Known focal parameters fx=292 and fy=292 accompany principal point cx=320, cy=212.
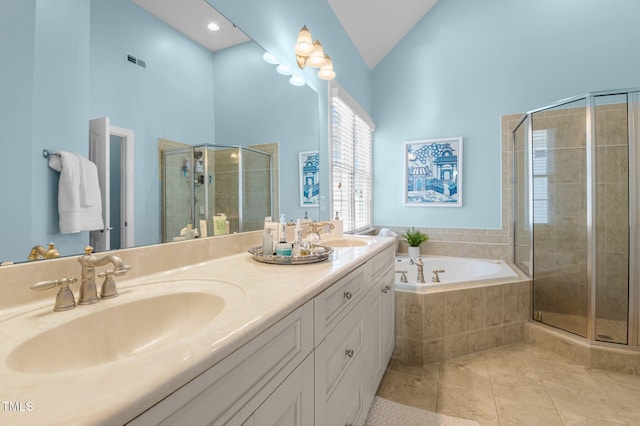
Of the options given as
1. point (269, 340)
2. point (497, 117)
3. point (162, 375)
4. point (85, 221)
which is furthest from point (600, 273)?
point (85, 221)

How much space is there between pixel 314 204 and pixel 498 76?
98.0 inches

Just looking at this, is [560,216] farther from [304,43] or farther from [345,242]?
[304,43]

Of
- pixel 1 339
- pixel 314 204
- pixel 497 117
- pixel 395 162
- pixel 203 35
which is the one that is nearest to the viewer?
pixel 1 339

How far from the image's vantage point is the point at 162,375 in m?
A: 0.39

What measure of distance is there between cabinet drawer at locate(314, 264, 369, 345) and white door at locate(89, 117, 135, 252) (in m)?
0.64

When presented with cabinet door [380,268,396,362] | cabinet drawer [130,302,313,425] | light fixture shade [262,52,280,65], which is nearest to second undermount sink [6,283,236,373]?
cabinet drawer [130,302,313,425]

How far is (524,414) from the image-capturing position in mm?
1550

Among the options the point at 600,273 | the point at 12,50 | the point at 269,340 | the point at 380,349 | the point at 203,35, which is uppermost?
the point at 203,35

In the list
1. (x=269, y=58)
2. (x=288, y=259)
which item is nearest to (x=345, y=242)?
(x=288, y=259)

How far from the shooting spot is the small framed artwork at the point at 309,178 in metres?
1.92

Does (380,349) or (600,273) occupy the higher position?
(600,273)

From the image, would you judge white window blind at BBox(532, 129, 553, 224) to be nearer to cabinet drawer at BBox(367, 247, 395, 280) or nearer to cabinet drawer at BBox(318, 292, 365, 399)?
cabinet drawer at BBox(367, 247, 395, 280)

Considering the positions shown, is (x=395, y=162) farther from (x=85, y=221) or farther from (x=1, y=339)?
(x=1, y=339)

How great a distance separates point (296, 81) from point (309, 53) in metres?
0.18
